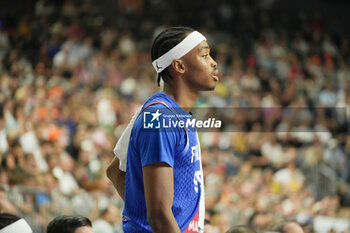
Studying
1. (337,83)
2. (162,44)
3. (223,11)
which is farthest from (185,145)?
(223,11)

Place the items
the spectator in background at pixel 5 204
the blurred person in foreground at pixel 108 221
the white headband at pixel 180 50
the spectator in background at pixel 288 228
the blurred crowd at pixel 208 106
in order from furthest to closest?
the blurred crowd at pixel 208 106
the blurred person in foreground at pixel 108 221
the spectator in background at pixel 5 204
the spectator in background at pixel 288 228
the white headband at pixel 180 50

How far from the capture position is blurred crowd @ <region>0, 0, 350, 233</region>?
8.47 m

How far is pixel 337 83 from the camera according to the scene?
15.4m

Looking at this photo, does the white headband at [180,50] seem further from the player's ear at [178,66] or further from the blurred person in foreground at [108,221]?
the blurred person in foreground at [108,221]

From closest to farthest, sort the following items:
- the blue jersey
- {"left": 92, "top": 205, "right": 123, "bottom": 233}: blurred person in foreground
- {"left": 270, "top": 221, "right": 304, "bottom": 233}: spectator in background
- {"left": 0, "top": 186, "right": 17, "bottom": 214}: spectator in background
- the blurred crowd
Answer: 1. the blue jersey
2. {"left": 270, "top": 221, "right": 304, "bottom": 233}: spectator in background
3. {"left": 0, "top": 186, "right": 17, "bottom": 214}: spectator in background
4. {"left": 92, "top": 205, "right": 123, "bottom": 233}: blurred person in foreground
5. the blurred crowd

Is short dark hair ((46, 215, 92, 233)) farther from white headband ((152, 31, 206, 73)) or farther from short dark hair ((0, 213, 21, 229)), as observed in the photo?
white headband ((152, 31, 206, 73))

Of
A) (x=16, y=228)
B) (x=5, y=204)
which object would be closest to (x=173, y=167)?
(x=16, y=228)

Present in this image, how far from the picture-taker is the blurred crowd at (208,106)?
27.8 feet

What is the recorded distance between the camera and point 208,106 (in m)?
13.0

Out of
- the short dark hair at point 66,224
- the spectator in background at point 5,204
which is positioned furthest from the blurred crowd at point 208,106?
the short dark hair at point 66,224

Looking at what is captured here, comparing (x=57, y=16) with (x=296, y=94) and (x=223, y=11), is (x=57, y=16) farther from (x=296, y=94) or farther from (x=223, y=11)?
(x=296, y=94)

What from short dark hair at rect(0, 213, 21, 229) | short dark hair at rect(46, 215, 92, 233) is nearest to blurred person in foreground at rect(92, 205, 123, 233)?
short dark hair at rect(0, 213, 21, 229)

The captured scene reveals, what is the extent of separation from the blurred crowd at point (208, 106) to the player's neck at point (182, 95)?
3.66m

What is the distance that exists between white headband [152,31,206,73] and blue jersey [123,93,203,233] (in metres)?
0.20
